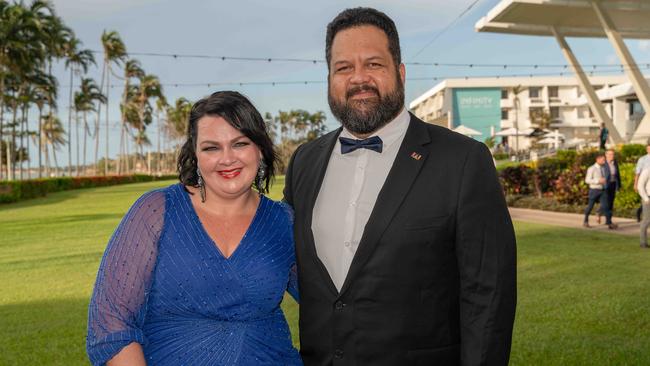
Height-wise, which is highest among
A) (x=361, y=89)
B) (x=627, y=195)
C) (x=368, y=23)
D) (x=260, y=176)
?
(x=368, y=23)

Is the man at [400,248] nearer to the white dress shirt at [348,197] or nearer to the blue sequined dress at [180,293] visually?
the white dress shirt at [348,197]

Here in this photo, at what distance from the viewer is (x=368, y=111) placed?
2967 millimetres

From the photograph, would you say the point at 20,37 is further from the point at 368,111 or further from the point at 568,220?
the point at 368,111

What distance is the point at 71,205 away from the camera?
112 feet

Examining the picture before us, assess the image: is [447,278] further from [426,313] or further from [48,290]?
[48,290]

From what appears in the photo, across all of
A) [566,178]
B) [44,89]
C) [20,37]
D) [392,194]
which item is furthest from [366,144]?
[44,89]

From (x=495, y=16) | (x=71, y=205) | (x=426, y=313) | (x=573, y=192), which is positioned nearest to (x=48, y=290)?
(x=426, y=313)

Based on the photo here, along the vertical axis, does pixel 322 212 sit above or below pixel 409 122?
below

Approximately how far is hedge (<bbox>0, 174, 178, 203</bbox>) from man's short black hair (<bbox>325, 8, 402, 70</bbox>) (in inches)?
1476

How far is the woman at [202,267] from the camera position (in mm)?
A: 2686

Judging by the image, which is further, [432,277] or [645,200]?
[645,200]

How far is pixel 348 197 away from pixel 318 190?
167 mm

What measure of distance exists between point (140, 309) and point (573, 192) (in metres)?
22.3

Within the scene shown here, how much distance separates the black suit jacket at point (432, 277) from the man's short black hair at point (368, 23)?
599 mm
